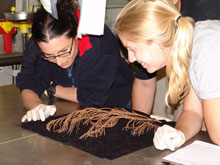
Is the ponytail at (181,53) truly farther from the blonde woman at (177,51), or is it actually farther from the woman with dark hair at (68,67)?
the woman with dark hair at (68,67)

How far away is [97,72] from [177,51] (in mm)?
633

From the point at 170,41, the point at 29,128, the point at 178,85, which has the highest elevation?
the point at 170,41

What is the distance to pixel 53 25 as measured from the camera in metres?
1.81

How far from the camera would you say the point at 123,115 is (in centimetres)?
158

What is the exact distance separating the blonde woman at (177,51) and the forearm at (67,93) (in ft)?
1.85

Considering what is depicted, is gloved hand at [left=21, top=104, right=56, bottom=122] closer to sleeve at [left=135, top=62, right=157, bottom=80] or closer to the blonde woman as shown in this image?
the blonde woman

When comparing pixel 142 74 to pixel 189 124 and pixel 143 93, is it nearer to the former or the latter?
pixel 143 93

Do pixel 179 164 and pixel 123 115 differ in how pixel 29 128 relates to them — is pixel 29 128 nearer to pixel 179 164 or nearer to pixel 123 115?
pixel 123 115

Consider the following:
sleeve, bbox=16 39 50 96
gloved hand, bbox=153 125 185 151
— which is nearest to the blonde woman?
gloved hand, bbox=153 125 185 151

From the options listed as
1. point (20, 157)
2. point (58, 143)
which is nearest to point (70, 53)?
point (58, 143)

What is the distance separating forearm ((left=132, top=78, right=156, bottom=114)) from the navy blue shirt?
5 centimetres

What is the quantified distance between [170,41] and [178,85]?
19 cm

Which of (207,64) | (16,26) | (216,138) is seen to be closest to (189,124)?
(216,138)

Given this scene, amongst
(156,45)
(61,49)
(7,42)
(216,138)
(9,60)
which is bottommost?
(9,60)
